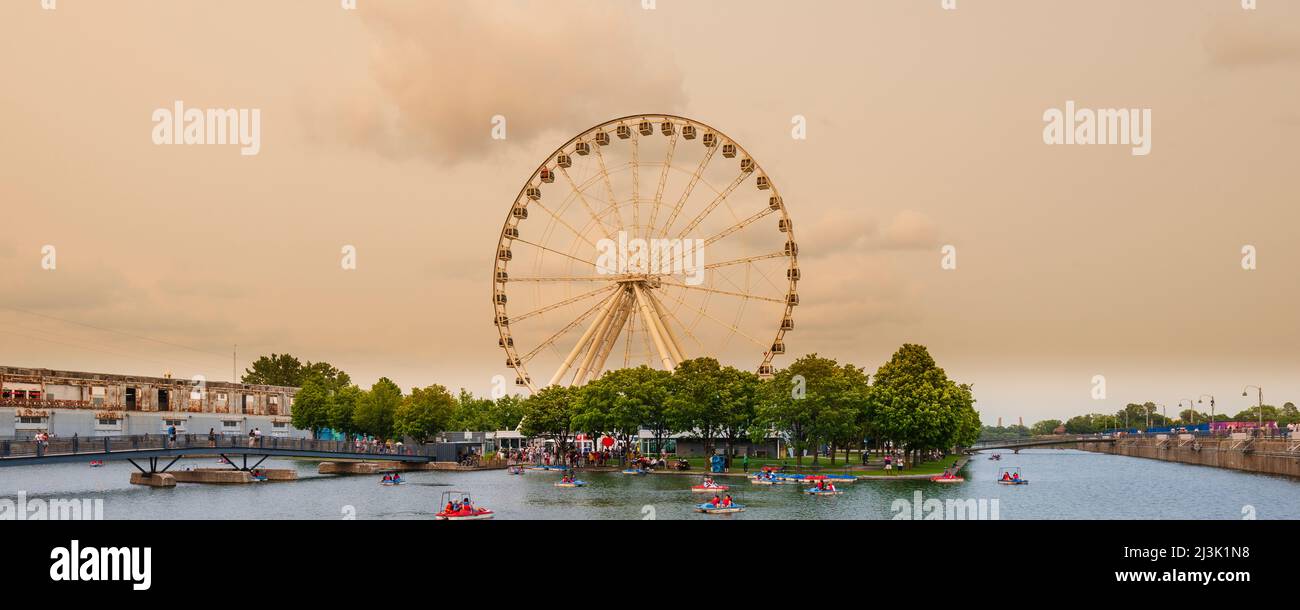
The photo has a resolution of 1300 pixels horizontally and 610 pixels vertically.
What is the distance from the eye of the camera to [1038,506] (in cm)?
8956

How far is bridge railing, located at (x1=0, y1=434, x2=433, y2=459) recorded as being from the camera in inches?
3497

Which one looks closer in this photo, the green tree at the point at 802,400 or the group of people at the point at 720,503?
the group of people at the point at 720,503

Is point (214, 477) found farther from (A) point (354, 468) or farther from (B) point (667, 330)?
(B) point (667, 330)

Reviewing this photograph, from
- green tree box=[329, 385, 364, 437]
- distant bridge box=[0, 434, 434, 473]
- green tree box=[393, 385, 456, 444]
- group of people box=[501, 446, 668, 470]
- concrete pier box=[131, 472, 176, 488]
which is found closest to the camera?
distant bridge box=[0, 434, 434, 473]

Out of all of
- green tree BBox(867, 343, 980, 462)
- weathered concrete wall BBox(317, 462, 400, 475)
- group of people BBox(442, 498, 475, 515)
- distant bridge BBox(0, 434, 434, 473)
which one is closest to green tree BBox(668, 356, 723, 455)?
green tree BBox(867, 343, 980, 462)

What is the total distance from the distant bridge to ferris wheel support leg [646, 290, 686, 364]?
37039 mm

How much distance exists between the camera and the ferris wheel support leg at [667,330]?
137 metres

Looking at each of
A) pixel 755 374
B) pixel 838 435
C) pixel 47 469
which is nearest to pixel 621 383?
pixel 755 374

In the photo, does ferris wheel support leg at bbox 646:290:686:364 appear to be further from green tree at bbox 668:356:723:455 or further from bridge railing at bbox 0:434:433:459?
bridge railing at bbox 0:434:433:459

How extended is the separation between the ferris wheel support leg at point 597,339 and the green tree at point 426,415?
30140mm

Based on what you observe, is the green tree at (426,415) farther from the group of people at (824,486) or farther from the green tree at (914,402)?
the group of people at (824,486)

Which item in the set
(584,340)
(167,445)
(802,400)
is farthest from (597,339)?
(167,445)

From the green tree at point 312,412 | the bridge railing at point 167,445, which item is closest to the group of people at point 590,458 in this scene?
the bridge railing at point 167,445
